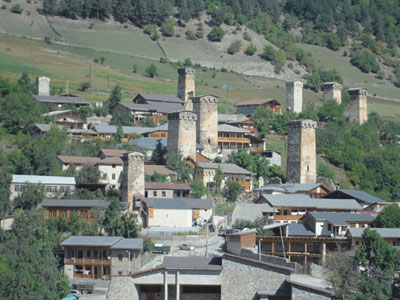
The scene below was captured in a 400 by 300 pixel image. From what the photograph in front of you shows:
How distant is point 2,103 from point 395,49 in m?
122

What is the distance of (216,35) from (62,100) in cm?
7787

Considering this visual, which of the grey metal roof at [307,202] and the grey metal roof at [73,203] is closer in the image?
the grey metal roof at [73,203]

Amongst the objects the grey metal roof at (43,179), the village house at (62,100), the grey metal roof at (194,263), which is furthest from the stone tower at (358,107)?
the grey metal roof at (194,263)

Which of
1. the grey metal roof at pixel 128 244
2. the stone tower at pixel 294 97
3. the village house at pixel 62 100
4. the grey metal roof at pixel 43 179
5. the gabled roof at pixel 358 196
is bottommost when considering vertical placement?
the grey metal roof at pixel 128 244

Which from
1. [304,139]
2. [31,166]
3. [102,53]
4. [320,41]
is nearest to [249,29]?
[320,41]

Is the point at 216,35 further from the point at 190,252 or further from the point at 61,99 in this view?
the point at 190,252

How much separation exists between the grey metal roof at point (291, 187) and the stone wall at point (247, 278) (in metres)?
23.2

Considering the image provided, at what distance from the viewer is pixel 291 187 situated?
71.5 m

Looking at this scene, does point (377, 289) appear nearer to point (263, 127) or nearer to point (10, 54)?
point (263, 127)

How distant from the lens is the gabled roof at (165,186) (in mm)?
67000

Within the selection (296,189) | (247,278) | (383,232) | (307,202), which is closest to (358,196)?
Result: (296,189)

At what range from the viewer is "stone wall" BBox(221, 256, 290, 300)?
152 ft

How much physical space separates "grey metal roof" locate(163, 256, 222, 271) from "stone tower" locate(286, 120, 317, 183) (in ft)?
95.8

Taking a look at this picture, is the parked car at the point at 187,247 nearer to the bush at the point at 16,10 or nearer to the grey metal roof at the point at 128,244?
the grey metal roof at the point at 128,244
